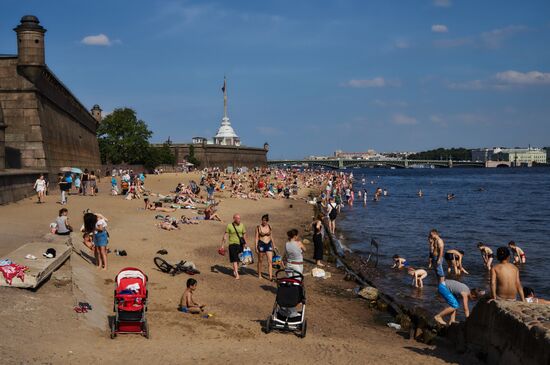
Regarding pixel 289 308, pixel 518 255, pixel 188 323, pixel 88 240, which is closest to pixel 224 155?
pixel 518 255

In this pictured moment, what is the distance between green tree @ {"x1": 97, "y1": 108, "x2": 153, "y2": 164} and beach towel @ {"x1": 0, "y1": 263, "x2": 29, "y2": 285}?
64.5 m

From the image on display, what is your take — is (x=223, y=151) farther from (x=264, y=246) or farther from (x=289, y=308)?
(x=289, y=308)

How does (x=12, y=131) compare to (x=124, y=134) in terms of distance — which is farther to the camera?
(x=124, y=134)

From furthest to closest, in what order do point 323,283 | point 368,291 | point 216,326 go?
point 323,283, point 368,291, point 216,326

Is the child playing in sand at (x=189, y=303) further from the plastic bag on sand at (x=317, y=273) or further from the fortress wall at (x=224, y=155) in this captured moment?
the fortress wall at (x=224, y=155)

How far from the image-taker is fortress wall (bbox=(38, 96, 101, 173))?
29.6 m

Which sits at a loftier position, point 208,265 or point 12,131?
point 12,131

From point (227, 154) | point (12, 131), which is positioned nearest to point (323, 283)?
point (12, 131)

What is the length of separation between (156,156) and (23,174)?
53390 mm

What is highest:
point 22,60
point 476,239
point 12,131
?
point 22,60

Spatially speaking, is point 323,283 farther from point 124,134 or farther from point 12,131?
point 124,134

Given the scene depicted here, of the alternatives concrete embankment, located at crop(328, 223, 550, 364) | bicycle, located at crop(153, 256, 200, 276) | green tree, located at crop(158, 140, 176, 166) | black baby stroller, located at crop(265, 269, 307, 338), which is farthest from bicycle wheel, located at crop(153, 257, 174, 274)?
green tree, located at crop(158, 140, 176, 166)

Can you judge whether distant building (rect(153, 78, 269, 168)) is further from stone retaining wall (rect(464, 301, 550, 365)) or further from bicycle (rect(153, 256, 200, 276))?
stone retaining wall (rect(464, 301, 550, 365))

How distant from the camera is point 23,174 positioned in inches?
962
